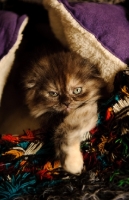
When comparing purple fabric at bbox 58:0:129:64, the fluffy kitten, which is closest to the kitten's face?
the fluffy kitten

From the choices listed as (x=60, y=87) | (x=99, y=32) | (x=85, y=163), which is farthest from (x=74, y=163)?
(x=99, y=32)

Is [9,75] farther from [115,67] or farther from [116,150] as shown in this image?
[116,150]

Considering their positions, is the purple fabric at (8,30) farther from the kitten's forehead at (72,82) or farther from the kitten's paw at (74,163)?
the kitten's paw at (74,163)

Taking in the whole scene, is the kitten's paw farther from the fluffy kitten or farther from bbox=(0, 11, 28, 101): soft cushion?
bbox=(0, 11, 28, 101): soft cushion

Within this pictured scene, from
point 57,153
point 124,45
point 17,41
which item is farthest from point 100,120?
point 17,41

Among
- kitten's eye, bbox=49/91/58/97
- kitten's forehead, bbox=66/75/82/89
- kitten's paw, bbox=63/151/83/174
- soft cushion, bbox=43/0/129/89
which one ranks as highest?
soft cushion, bbox=43/0/129/89

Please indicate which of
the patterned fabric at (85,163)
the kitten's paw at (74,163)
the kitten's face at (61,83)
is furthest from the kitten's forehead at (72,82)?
the kitten's paw at (74,163)
